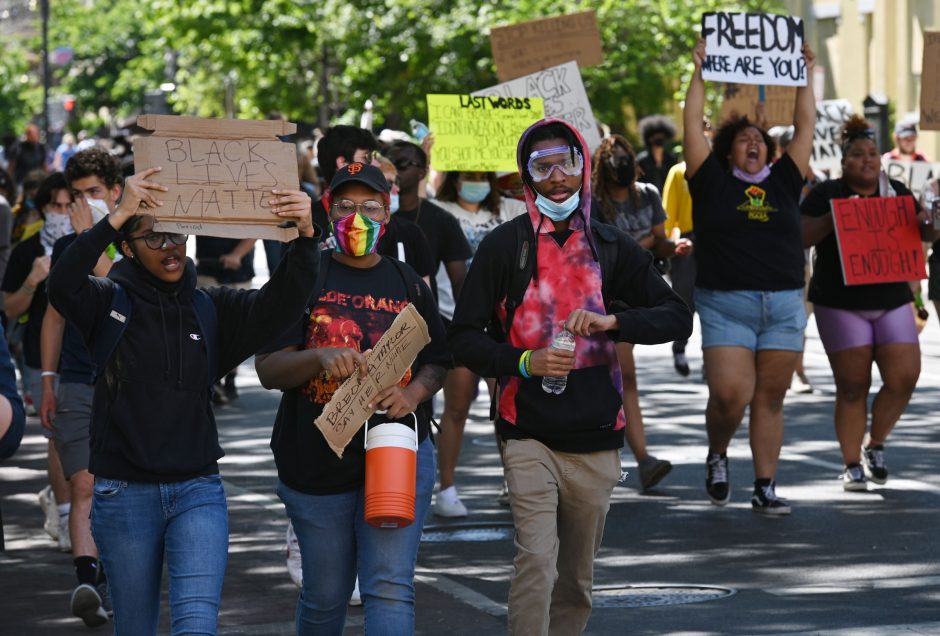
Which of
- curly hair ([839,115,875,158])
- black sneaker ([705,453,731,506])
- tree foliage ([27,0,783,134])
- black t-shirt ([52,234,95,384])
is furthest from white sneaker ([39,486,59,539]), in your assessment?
tree foliage ([27,0,783,134])

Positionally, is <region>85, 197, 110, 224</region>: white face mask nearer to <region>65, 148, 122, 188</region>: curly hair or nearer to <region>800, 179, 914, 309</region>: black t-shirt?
<region>65, 148, 122, 188</region>: curly hair

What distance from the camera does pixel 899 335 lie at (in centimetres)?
1002

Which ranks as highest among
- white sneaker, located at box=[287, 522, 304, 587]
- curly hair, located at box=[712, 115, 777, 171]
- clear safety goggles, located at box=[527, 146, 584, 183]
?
curly hair, located at box=[712, 115, 777, 171]

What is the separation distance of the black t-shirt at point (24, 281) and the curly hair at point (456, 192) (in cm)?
259

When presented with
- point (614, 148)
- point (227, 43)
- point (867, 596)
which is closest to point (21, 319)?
point (614, 148)

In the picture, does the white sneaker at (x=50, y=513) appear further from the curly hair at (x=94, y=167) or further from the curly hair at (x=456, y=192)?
the curly hair at (x=456, y=192)

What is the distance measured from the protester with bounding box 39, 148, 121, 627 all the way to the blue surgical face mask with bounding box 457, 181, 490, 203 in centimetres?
293

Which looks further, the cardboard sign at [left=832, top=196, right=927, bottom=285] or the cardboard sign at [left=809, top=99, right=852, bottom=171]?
the cardboard sign at [left=809, top=99, right=852, bottom=171]

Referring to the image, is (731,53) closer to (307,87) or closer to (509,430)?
(509,430)

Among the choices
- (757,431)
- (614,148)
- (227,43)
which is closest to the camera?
(757,431)

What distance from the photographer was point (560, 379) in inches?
232

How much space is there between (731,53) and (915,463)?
269 cm

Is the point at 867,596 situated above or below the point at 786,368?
below

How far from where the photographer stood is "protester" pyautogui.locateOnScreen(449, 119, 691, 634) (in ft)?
19.5
